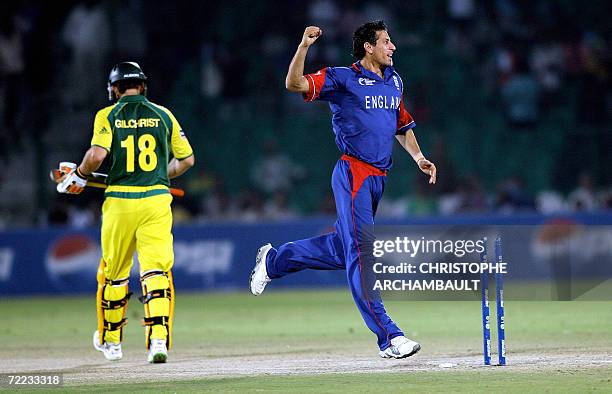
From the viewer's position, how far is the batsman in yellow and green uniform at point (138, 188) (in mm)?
9445

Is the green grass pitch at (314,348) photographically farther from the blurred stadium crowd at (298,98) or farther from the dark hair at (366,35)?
the blurred stadium crowd at (298,98)

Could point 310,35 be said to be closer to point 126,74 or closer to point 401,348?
point 126,74

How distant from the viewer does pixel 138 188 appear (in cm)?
948

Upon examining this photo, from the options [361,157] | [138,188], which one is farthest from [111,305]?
[361,157]

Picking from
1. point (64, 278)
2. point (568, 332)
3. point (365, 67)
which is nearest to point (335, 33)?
point (64, 278)

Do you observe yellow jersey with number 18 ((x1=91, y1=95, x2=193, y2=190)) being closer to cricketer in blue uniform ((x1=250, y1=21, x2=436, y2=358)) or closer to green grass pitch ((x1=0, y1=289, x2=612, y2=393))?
cricketer in blue uniform ((x1=250, y1=21, x2=436, y2=358))

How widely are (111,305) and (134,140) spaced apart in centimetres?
141

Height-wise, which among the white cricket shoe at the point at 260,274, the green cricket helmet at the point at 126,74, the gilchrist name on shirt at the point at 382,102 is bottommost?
the white cricket shoe at the point at 260,274

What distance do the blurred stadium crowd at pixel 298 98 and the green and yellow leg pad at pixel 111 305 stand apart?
33.3 ft

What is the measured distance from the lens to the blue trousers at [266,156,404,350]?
8766 mm

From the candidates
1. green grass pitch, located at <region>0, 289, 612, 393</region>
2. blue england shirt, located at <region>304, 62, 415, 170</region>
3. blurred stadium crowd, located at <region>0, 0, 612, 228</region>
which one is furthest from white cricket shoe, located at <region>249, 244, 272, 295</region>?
blurred stadium crowd, located at <region>0, 0, 612, 228</region>

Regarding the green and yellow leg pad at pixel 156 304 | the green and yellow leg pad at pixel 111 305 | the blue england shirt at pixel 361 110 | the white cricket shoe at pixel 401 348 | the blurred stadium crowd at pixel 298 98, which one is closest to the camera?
the white cricket shoe at pixel 401 348

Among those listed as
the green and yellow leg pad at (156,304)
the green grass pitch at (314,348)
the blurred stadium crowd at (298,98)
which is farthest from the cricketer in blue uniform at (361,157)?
the blurred stadium crowd at (298,98)

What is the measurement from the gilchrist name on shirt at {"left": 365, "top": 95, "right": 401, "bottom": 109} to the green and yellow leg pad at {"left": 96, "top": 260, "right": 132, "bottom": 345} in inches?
101
